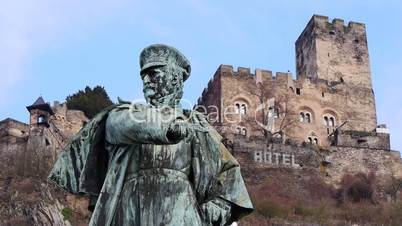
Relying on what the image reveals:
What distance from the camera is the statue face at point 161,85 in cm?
489

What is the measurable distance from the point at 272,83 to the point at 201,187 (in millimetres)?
53034

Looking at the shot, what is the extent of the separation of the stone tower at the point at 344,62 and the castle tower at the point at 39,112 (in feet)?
58.5

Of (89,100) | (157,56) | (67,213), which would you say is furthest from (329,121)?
(157,56)

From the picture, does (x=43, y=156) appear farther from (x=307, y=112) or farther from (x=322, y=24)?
(x=322, y=24)

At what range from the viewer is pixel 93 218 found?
466 cm

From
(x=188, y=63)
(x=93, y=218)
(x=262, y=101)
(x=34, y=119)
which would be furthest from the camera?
(x=262, y=101)

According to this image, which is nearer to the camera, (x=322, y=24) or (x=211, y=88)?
(x=211, y=88)

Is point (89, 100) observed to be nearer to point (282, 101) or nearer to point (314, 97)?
point (282, 101)

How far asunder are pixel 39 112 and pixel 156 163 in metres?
46.0

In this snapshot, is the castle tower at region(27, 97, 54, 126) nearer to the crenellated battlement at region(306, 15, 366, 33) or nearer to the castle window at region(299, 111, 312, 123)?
the castle window at region(299, 111, 312, 123)

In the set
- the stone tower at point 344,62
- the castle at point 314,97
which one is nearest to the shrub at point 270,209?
the castle at point 314,97

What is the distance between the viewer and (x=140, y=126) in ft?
14.8

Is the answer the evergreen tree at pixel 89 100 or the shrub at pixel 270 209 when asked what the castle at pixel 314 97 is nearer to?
the evergreen tree at pixel 89 100

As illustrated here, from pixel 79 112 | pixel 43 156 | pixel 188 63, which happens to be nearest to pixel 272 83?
pixel 79 112
